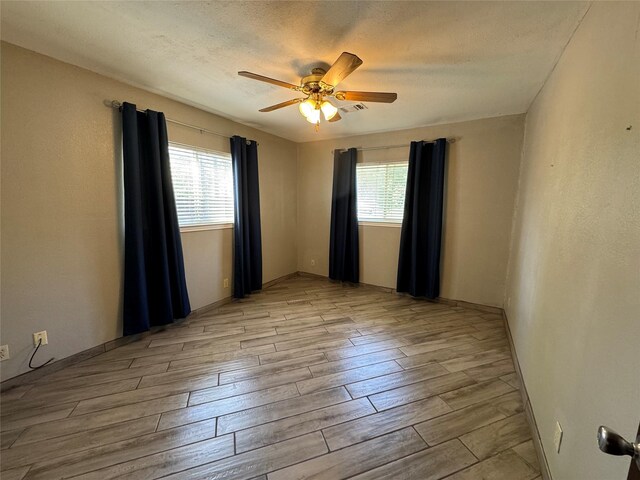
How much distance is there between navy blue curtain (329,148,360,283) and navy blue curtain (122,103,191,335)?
239 cm

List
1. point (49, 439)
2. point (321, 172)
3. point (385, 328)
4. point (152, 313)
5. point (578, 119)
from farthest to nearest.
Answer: point (321, 172) < point (385, 328) < point (152, 313) < point (49, 439) < point (578, 119)

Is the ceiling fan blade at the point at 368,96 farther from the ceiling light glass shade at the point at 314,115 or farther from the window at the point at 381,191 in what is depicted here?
the window at the point at 381,191

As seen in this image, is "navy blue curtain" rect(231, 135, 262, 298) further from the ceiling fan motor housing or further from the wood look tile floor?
the ceiling fan motor housing

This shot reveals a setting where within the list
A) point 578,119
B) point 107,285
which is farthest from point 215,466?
point 578,119

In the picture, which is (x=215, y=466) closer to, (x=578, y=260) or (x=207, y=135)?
(x=578, y=260)

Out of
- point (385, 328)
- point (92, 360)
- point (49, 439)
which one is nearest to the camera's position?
point (49, 439)

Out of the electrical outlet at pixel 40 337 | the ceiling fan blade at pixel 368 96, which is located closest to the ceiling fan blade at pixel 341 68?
the ceiling fan blade at pixel 368 96

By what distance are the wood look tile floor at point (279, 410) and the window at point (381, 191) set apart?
1.87 meters

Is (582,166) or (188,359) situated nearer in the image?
(582,166)

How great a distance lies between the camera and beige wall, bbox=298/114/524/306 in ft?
10.5

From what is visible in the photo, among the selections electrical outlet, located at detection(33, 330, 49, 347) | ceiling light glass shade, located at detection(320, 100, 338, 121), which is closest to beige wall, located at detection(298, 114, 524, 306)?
ceiling light glass shade, located at detection(320, 100, 338, 121)

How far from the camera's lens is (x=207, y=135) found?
326cm

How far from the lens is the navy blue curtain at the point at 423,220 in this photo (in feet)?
11.7

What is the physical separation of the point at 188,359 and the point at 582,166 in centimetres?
301
